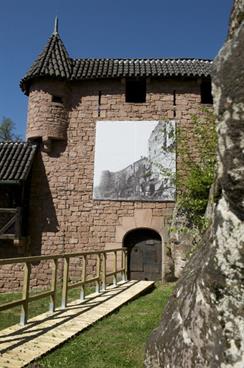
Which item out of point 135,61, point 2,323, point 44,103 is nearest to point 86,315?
point 2,323

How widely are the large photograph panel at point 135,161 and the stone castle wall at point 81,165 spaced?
24 cm

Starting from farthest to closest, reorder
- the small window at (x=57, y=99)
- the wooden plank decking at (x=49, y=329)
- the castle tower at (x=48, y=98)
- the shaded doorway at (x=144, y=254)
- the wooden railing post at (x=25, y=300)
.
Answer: the small window at (x=57, y=99), the castle tower at (x=48, y=98), the shaded doorway at (x=144, y=254), the wooden railing post at (x=25, y=300), the wooden plank decking at (x=49, y=329)

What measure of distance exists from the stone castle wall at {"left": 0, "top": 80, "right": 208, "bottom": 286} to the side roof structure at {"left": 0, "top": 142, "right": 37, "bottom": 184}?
1.51 ft

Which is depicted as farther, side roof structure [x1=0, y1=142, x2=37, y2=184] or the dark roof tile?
the dark roof tile

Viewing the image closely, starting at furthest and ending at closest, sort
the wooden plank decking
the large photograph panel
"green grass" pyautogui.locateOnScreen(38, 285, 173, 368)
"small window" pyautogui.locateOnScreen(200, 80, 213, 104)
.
A: "small window" pyautogui.locateOnScreen(200, 80, 213, 104), the large photograph panel, "green grass" pyautogui.locateOnScreen(38, 285, 173, 368), the wooden plank decking

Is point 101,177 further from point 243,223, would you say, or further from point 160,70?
point 243,223

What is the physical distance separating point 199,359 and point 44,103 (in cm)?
1174

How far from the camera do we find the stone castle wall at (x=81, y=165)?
38.9 ft

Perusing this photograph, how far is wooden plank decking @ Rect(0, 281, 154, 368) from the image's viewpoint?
393 centimetres

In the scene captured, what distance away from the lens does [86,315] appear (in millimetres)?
5953

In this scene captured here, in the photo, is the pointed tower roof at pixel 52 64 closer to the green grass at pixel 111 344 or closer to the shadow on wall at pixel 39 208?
the shadow on wall at pixel 39 208

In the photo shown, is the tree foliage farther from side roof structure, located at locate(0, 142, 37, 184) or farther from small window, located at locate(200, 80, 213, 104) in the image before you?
side roof structure, located at locate(0, 142, 37, 184)

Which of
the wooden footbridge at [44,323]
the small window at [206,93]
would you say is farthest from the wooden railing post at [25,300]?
the small window at [206,93]

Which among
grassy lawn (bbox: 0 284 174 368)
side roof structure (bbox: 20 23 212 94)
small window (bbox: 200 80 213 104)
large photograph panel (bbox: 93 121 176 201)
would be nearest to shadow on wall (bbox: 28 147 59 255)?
large photograph panel (bbox: 93 121 176 201)
